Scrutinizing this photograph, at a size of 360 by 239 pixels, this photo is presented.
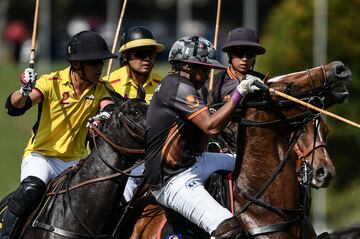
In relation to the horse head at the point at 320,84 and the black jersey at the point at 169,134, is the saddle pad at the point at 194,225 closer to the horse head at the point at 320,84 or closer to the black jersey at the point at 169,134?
the black jersey at the point at 169,134

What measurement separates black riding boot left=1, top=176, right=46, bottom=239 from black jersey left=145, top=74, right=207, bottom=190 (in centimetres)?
158

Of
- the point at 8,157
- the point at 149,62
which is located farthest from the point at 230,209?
the point at 8,157

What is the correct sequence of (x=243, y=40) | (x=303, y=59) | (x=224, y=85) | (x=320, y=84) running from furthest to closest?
(x=303, y=59) < (x=243, y=40) < (x=224, y=85) < (x=320, y=84)

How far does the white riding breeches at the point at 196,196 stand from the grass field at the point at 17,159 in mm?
16338

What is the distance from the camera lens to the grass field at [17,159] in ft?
88.5

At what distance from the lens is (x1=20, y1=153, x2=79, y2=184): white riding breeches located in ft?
34.9

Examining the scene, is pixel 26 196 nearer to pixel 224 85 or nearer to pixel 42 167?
pixel 42 167

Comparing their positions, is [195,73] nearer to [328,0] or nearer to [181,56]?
[181,56]

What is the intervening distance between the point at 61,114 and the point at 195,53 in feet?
7.35

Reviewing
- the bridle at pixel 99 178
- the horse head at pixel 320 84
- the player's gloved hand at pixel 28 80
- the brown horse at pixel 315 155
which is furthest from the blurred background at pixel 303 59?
the horse head at pixel 320 84

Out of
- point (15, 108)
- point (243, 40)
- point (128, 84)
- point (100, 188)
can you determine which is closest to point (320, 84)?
point (100, 188)

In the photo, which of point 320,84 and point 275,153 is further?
point 275,153

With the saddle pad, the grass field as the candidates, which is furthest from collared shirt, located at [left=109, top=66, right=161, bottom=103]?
the grass field

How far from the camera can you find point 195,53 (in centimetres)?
902
